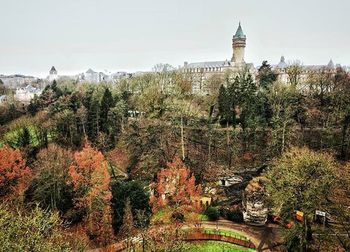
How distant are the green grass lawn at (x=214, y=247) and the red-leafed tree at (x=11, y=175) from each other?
63.7ft

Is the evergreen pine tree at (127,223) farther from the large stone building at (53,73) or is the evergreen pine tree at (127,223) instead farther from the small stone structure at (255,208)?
the large stone building at (53,73)

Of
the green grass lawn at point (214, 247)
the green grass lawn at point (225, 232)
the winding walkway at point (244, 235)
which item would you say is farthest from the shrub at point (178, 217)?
the green grass lawn at point (214, 247)

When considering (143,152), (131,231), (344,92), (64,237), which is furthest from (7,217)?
(344,92)

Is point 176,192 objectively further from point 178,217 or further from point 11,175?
point 11,175

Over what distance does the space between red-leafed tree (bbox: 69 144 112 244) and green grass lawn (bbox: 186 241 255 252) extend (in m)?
8.53

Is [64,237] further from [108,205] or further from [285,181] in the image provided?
[285,181]

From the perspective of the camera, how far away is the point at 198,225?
33.8 meters

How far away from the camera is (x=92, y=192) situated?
32.6 m

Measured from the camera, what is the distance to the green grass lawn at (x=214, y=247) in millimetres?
29766

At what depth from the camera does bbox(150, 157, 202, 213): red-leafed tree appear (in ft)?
115

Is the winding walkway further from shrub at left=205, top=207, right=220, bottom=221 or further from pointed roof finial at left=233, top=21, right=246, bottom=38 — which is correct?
pointed roof finial at left=233, top=21, right=246, bottom=38

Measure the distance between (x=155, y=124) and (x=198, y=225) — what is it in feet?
68.6

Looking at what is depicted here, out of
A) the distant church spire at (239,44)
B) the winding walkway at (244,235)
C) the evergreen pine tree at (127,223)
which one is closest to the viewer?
the evergreen pine tree at (127,223)

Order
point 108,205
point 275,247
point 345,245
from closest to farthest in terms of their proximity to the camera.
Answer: point 345,245, point 275,247, point 108,205
